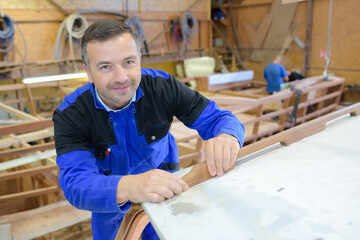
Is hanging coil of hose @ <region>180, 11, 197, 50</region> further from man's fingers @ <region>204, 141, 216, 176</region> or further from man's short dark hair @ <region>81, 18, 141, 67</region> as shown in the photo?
man's fingers @ <region>204, 141, 216, 176</region>

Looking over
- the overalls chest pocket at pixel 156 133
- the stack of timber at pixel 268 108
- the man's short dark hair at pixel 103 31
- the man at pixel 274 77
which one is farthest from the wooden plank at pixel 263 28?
the man's short dark hair at pixel 103 31

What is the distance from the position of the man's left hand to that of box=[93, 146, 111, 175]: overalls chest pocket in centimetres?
58

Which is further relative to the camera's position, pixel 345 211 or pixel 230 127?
pixel 230 127

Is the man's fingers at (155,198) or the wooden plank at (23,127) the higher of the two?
the man's fingers at (155,198)

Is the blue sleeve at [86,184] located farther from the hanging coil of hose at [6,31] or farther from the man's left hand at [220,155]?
the hanging coil of hose at [6,31]

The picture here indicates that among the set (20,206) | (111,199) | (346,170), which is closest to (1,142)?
(20,206)

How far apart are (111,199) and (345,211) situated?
2.59 ft

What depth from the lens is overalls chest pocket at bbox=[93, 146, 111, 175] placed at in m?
1.51

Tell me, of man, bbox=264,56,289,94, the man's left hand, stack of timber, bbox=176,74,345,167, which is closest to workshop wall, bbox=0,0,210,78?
stack of timber, bbox=176,74,345,167

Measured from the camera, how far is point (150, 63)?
994cm

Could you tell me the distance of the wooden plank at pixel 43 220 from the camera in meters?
2.79

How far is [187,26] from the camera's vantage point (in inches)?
390

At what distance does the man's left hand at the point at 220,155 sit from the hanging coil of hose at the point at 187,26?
9.12 meters

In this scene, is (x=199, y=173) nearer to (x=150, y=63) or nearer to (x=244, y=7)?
(x=150, y=63)
